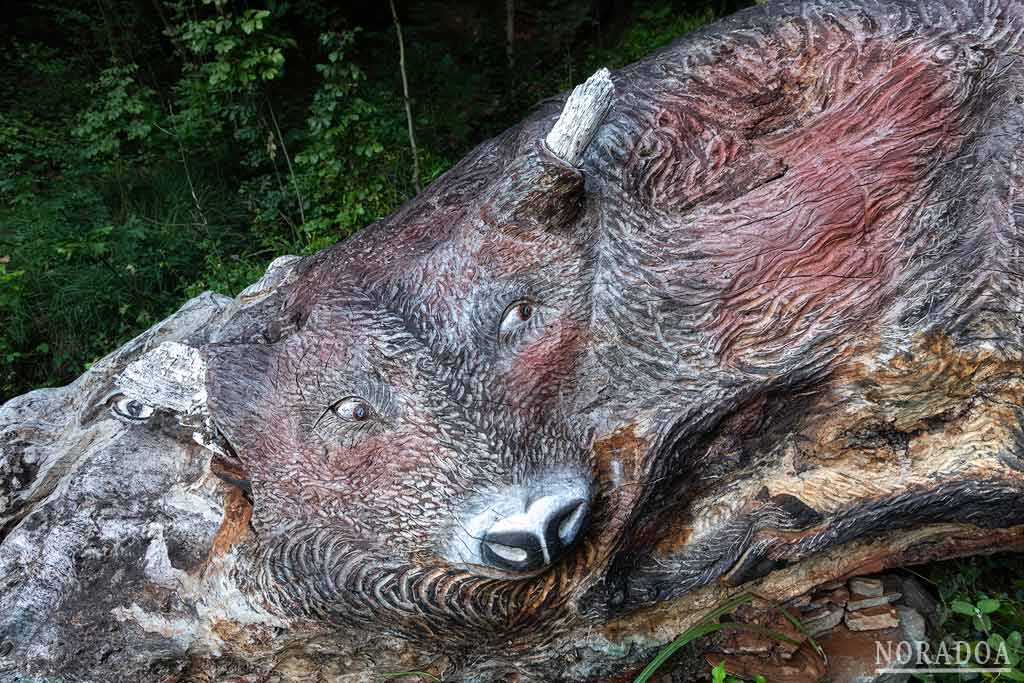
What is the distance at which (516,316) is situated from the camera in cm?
232

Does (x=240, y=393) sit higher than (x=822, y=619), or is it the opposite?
(x=240, y=393)

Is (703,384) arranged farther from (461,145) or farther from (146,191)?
(146,191)

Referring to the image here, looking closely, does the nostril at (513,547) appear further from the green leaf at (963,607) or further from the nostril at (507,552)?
the green leaf at (963,607)

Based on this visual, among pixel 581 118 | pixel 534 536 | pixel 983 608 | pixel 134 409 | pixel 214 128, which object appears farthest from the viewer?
pixel 214 128

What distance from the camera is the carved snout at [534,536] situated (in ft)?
6.84

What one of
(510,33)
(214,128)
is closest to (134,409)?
(214,128)

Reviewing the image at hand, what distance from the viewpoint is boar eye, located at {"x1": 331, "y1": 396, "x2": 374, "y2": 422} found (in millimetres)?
2285

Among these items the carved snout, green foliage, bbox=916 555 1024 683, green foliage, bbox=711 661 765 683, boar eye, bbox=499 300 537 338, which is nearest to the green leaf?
green foliage, bbox=916 555 1024 683

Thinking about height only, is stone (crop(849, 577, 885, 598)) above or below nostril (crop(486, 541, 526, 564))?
below

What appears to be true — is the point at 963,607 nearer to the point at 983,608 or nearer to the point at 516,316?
the point at 983,608

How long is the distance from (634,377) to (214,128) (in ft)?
16.5

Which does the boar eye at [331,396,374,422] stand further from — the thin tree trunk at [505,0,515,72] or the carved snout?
the thin tree trunk at [505,0,515,72]

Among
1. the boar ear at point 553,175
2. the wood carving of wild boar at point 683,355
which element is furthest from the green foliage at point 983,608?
the boar ear at point 553,175

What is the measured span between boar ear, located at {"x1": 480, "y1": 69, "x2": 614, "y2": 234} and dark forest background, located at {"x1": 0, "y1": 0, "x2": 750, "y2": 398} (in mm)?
3240
